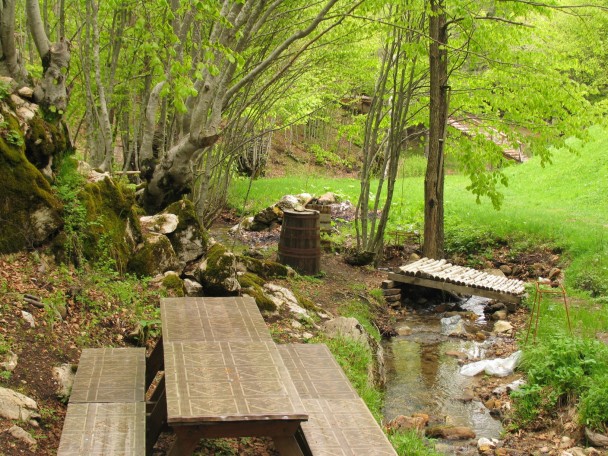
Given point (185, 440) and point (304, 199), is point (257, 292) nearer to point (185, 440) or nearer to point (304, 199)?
point (185, 440)

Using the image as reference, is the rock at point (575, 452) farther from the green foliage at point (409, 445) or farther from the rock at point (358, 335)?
the rock at point (358, 335)

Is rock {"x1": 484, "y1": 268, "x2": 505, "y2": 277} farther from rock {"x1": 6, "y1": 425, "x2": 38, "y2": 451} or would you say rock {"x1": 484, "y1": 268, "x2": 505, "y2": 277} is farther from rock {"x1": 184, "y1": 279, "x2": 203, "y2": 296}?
rock {"x1": 6, "y1": 425, "x2": 38, "y2": 451}

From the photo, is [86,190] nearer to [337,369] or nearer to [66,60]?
[66,60]

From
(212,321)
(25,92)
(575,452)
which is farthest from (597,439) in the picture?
(25,92)

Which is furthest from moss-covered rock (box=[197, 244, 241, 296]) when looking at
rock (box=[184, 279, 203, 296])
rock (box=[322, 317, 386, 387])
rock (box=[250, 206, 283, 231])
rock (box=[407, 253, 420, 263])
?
rock (box=[250, 206, 283, 231])

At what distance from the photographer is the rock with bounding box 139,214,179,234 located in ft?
25.5

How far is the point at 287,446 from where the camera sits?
3152 mm

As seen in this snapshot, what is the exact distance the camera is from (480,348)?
8.93 m

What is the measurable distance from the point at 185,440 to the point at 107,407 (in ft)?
3.15

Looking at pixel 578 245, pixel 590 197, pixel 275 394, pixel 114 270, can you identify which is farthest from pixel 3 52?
pixel 590 197

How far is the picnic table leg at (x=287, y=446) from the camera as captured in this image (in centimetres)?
312

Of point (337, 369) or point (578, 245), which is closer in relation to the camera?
point (337, 369)

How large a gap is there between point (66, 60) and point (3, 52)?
0.64m

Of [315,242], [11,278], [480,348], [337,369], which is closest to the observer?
[337,369]
